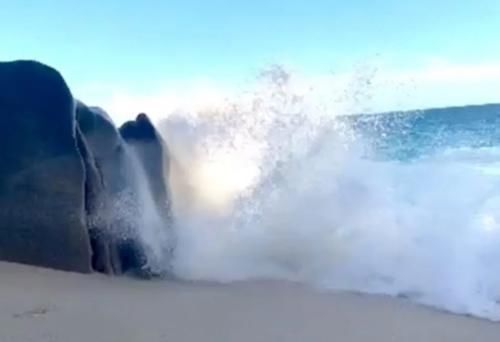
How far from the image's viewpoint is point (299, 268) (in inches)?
222

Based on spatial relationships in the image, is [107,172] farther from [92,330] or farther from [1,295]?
[92,330]

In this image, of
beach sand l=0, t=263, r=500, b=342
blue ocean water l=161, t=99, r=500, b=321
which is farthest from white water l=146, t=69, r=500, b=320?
beach sand l=0, t=263, r=500, b=342

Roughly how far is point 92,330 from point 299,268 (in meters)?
2.52

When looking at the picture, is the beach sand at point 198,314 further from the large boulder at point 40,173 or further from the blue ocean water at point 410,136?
the blue ocean water at point 410,136

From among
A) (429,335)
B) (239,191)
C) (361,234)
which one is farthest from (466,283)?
(239,191)

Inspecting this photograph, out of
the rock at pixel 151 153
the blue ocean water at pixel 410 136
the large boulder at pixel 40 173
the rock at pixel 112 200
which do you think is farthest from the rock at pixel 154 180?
the blue ocean water at pixel 410 136

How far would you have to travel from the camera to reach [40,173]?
16.5 feet

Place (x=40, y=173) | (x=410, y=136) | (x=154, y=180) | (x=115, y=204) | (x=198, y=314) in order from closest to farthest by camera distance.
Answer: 1. (x=198, y=314)
2. (x=40, y=173)
3. (x=115, y=204)
4. (x=154, y=180)
5. (x=410, y=136)

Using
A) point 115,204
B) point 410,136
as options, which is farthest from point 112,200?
point 410,136

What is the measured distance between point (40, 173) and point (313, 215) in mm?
2342

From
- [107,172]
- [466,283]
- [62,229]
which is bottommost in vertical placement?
[466,283]

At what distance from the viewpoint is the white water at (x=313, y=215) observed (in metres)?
5.39

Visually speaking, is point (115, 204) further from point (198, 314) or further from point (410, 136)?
point (410, 136)

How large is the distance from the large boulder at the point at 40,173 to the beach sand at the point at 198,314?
0.58 ft
